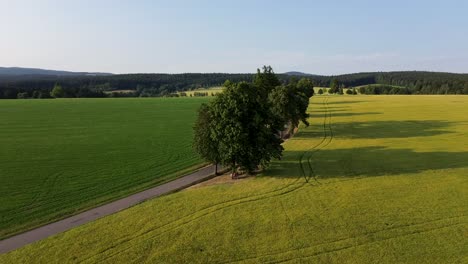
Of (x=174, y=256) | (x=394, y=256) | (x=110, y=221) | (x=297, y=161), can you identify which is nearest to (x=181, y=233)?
(x=174, y=256)

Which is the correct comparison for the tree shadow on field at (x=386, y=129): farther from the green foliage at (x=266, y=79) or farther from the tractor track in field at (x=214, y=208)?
the tractor track in field at (x=214, y=208)

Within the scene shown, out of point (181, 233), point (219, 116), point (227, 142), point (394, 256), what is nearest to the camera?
point (394, 256)

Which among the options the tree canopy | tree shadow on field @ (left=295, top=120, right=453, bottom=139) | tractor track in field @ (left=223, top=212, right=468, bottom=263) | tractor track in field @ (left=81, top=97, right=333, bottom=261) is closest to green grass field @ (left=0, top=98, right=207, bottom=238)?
the tree canopy

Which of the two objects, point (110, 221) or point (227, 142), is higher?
point (227, 142)

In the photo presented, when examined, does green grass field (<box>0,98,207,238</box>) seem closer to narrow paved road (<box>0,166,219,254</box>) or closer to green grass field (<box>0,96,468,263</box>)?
narrow paved road (<box>0,166,219,254</box>)

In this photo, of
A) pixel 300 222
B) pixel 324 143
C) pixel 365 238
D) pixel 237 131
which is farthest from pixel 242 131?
pixel 324 143

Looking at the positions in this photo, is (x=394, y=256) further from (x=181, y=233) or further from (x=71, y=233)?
(x=71, y=233)
